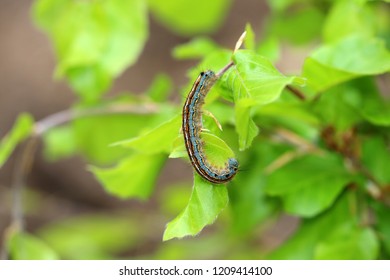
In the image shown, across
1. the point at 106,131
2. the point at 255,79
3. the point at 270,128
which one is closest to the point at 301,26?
the point at 270,128

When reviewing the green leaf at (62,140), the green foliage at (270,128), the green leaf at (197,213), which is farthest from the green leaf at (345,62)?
the green leaf at (62,140)

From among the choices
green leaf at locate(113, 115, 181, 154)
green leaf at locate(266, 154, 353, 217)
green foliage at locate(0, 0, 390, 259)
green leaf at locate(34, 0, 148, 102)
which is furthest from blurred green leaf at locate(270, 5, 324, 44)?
green leaf at locate(113, 115, 181, 154)

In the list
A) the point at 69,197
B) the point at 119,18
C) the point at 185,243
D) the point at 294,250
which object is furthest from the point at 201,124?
the point at 69,197

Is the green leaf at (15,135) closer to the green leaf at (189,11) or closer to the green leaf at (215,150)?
the green leaf at (215,150)

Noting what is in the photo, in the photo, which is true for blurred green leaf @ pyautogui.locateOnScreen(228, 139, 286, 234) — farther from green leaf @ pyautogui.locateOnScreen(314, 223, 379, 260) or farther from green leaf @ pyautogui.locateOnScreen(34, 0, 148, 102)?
green leaf @ pyautogui.locateOnScreen(34, 0, 148, 102)

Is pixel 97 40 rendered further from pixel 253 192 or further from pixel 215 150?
pixel 215 150
